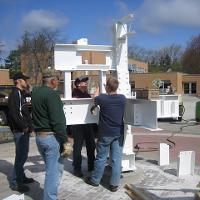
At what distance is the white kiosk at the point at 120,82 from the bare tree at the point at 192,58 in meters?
93.6

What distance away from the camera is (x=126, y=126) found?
7898 millimetres

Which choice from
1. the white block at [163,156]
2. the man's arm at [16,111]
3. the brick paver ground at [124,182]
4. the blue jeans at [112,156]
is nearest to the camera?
the brick paver ground at [124,182]

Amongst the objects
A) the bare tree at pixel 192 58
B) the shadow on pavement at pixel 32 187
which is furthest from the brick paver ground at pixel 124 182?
the bare tree at pixel 192 58

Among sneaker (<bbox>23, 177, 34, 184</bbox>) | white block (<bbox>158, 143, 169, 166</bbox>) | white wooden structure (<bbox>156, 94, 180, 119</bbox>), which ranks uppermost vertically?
white wooden structure (<bbox>156, 94, 180, 119</bbox>)

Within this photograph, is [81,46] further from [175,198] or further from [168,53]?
[168,53]

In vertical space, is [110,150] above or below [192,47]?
below

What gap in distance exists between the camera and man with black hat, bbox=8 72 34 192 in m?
6.94

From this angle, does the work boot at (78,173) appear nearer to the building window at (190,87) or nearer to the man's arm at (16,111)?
the man's arm at (16,111)

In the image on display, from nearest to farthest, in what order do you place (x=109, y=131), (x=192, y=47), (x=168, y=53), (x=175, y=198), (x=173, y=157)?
1. (x=175, y=198)
2. (x=109, y=131)
3. (x=173, y=157)
4. (x=192, y=47)
5. (x=168, y=53)

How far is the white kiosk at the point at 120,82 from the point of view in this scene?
751 centimetres

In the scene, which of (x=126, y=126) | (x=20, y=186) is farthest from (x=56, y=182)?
(x=126, y=126)

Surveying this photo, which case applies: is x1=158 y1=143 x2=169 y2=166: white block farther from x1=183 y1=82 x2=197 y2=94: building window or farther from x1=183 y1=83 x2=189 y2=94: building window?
x1=183 y1=83 x2=189 y2=94: building window

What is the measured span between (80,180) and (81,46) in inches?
93.0

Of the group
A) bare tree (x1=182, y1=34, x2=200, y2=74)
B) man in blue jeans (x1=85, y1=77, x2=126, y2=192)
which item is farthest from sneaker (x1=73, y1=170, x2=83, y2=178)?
bare tree (x1=182, y1=34, x2=200, y2=74)
